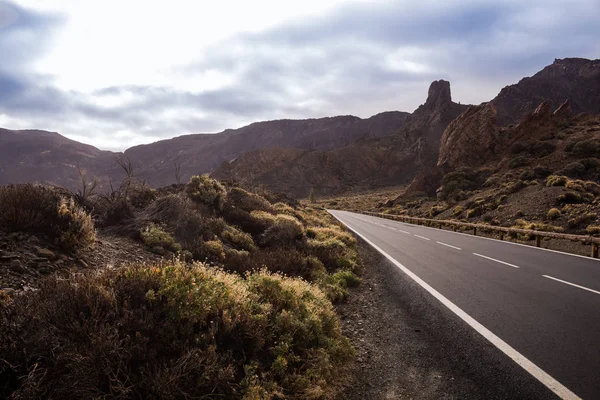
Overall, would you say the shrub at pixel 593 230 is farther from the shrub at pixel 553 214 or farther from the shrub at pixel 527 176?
the shrub at pixel 527 176

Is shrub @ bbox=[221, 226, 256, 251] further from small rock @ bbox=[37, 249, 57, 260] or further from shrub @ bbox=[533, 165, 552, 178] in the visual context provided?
shrub @ bbox=[533, 165, 552, 178]

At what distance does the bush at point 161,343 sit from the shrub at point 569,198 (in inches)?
960

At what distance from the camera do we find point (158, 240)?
7914 millimetres

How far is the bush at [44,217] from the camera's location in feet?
18.7

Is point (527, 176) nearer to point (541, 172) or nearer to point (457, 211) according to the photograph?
point (541, 172)

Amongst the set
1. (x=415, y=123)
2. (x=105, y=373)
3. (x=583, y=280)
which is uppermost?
(x=415, y=123)

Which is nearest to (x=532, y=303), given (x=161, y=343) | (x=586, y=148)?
(x=161, y=343)

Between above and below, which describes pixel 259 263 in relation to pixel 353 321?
above

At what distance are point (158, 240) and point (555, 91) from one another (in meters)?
174

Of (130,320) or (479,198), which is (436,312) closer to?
(130,320)

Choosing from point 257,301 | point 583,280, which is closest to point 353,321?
point 257,301

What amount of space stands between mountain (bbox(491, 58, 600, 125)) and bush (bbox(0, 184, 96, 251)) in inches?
5517

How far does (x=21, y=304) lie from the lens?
3.08m

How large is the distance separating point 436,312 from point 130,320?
16.8 ft
